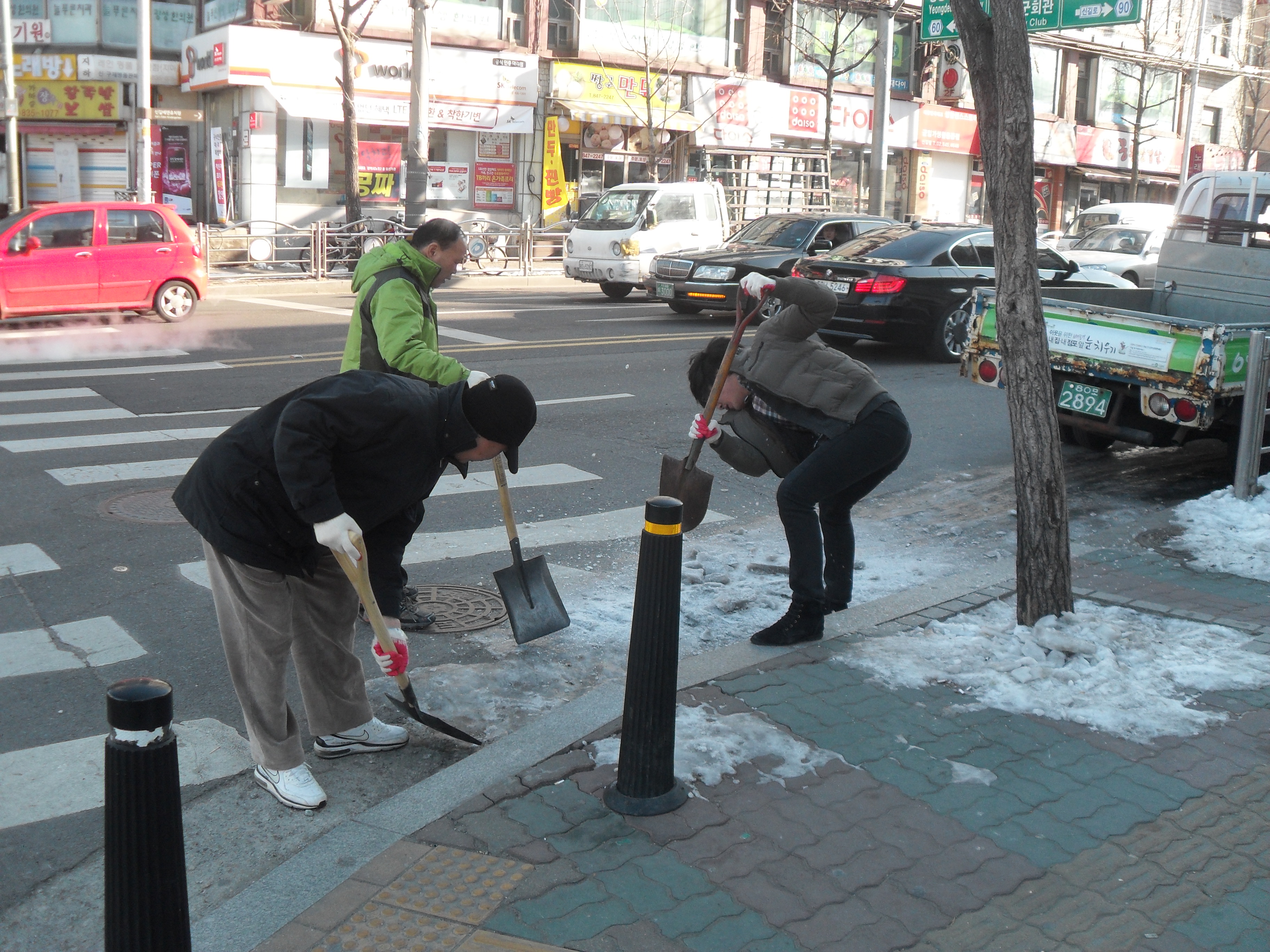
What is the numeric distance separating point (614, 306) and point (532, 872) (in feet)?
54.9

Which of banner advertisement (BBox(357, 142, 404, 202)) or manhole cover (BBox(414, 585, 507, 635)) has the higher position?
banner advertisement (BBox(357, 142, 404, 202))

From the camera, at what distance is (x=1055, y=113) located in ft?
140

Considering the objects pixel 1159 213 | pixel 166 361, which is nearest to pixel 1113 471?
pixel 166 361

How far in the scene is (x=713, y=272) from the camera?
16.6 meters

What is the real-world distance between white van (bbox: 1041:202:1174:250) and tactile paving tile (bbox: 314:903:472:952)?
22.3m

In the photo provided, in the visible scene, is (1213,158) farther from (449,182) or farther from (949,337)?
(949,337)

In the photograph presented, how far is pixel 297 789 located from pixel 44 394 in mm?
8245

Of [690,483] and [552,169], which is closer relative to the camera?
[690,483]

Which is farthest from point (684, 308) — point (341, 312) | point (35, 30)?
point (35, 30)

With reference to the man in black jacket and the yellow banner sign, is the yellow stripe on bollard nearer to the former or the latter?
the man in black jacket

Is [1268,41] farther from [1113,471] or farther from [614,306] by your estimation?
[1113,471]

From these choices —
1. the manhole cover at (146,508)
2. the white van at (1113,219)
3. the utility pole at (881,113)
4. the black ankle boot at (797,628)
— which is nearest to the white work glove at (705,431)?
the black ankle boot at (797,628)

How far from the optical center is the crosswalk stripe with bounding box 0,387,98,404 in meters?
10.5

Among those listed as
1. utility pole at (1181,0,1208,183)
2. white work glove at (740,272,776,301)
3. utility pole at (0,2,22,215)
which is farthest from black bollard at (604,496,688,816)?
utility pole at (1181,0,1208,183)
